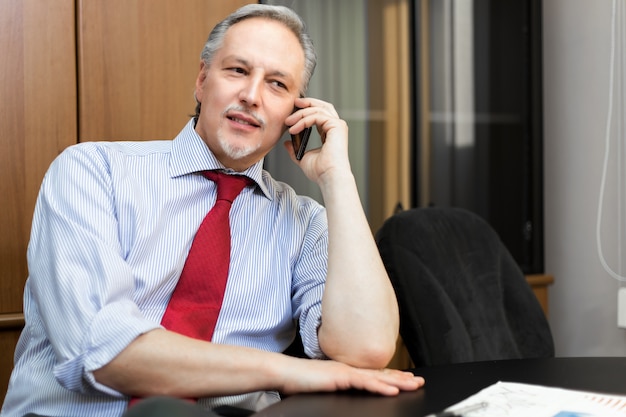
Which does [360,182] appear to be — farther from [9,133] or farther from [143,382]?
[143,382]

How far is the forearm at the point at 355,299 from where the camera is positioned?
142cm

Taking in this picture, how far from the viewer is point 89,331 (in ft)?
3.99

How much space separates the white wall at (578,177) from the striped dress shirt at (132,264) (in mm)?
1480

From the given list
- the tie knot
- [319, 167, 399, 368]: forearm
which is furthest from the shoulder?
[319, 167, 399, 368]: forearm

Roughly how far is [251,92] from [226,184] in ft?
0.66

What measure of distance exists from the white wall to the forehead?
1.55 meters

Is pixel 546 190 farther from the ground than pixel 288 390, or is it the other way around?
pixel 546 190

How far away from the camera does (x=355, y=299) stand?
145 centimetres

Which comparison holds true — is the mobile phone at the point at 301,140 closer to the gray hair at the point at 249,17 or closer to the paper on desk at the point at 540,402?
the gray hair at the point at 249,17

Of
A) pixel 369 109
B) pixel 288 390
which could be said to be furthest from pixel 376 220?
pixel 288 390

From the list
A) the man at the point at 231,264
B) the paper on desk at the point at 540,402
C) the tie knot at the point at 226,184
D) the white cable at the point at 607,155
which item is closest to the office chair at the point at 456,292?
the man at the point at 231,264

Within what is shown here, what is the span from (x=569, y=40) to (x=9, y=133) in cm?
206

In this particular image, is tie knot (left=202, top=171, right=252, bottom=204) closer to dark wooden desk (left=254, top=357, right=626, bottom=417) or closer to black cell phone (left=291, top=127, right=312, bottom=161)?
black cell phone (left=291, top=127, right=312, bottom=161)

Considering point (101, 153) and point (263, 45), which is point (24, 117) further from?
point (263, 45)
